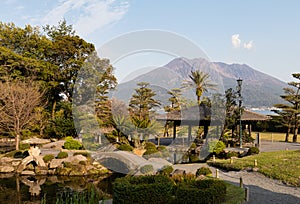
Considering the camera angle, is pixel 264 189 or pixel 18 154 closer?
pixel 264 189

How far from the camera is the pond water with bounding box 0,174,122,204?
9.34m

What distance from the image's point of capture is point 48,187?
35.7ft

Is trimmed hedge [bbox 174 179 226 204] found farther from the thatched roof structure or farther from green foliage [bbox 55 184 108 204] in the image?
the thatched roof structure

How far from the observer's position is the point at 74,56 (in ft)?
76.8

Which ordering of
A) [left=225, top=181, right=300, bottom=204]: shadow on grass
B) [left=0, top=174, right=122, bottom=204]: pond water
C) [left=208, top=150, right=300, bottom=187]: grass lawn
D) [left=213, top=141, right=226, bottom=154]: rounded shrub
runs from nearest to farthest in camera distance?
[left=225, top=181, right=300, bottom=204]: shadow on grass
[left=0, top=174, right=122, bottom=204]: pond water
[left=208, top=150, right=300, bottom=187]: grass lawn
[left=213, top=141, right=226, bottom=154]: rounded shrub

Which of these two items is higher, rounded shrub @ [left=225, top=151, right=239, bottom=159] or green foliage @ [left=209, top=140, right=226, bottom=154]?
green foliage @ [left=209, top=140, right=226, bottom=154]

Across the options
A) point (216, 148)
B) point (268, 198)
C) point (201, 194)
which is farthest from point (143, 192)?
point (216, 148)

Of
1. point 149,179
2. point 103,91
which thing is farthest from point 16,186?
point 103,91

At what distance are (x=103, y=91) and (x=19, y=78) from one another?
5.87 metres

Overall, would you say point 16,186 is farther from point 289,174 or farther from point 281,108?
point 281,108

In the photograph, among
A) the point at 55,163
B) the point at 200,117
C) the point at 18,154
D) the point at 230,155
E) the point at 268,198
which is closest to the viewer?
the point at 268,198

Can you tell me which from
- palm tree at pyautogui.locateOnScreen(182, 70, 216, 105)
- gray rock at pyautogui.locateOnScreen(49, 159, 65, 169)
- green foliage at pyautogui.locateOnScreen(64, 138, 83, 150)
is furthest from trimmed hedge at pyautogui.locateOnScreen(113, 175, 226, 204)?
palm tree at pyautogui.locateOnScreen(182, 70, 216, 105)

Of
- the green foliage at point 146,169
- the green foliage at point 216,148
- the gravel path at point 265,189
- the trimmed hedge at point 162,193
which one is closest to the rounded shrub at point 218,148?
the green foliage at point 216,148

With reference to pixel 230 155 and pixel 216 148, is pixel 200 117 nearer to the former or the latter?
pixel 216 148
